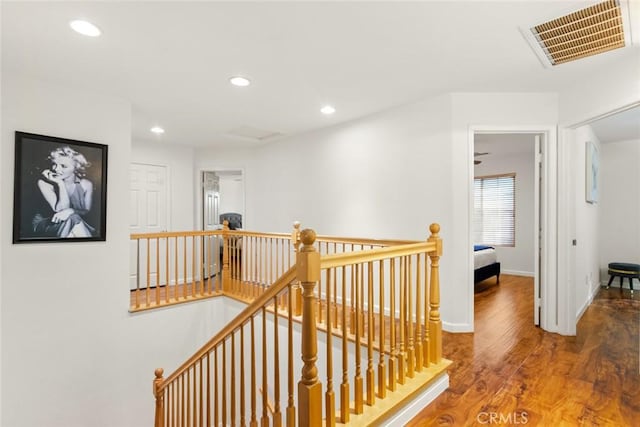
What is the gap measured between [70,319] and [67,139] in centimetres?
172

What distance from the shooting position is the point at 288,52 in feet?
8.00

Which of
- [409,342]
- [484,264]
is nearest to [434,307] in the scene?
[409,342]

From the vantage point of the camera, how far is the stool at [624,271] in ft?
15.7

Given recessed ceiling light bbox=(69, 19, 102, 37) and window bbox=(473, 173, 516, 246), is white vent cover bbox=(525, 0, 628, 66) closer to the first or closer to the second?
recessed ceiling light bbox=(69, 19, 102, 37)

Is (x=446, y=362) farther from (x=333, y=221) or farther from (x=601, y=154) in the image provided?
(x=601, y=154)

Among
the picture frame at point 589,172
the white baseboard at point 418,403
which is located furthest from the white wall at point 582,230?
the white baseboard at point 418,403

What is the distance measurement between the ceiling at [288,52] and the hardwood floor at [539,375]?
237 centimetres

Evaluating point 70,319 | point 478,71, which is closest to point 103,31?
point 70,319

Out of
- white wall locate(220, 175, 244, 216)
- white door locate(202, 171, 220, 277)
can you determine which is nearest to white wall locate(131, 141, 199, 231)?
white door locate(202, 171, 220, 277)

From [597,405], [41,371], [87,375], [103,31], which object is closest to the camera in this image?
[597,405]

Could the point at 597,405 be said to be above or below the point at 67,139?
below

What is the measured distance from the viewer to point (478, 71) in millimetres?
2754

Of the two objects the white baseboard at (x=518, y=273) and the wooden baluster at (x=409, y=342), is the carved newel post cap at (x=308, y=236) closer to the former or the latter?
the wooden baluster at (x=409, y=342)

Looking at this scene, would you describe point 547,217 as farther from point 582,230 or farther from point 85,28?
point 85,28
